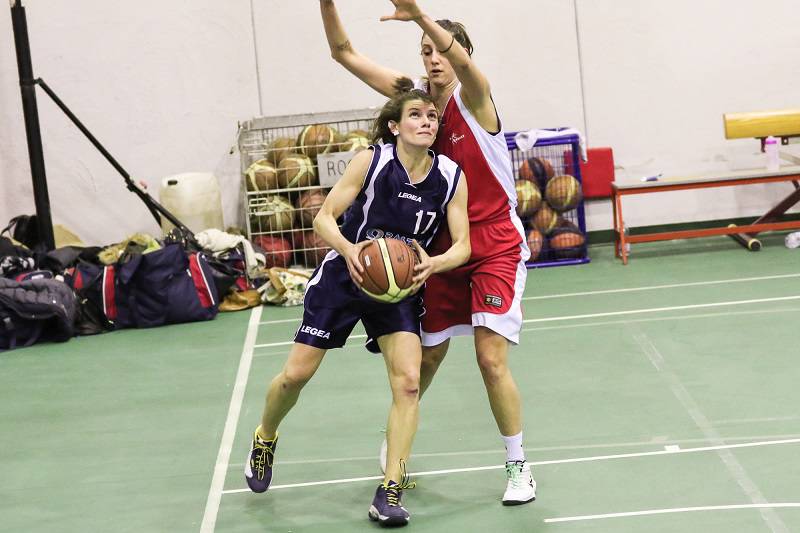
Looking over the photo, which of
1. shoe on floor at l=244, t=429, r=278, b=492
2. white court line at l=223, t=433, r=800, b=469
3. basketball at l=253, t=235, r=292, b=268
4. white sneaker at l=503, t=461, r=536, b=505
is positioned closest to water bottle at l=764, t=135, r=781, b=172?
basketball at l=253, t=235, r=292, b=268

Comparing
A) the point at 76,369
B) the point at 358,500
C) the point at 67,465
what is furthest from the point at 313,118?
the point at 358,500

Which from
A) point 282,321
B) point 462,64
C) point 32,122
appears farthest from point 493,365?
point 32,122

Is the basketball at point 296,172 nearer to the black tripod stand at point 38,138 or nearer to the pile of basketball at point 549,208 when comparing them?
the black tripod stand at point 38,138

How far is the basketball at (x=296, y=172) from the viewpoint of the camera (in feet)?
34.2

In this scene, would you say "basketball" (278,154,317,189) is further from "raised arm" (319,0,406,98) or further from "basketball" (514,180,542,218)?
"raised arm" (319,0,406,98)

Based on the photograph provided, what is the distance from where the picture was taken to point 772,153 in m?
10.3

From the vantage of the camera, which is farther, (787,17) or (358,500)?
(787,17)

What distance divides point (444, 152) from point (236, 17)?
673 centimetres

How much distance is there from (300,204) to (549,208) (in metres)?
2.34

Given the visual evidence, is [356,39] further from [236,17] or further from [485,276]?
[485,276]

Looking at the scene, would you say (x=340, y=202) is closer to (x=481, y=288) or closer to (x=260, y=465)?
(x=481, y=288)

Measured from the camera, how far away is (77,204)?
11.5 metres

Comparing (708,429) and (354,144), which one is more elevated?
(354,144)

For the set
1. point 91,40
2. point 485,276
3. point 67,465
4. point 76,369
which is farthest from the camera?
point 91,40
